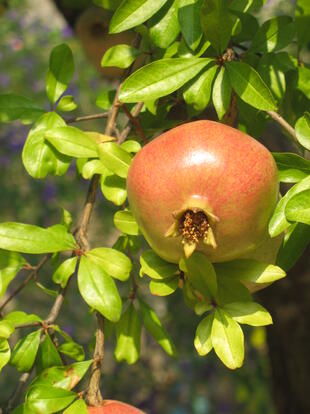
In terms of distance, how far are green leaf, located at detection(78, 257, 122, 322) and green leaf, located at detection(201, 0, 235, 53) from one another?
0.27 meters

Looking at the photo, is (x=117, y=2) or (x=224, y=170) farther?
(x=117, y=2)

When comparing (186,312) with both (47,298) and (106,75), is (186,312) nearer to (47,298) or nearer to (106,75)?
(47,298)

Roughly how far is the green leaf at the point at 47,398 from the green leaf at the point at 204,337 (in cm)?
14

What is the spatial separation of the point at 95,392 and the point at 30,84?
9.06ft

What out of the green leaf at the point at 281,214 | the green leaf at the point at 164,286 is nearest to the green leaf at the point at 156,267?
the green leaf at the point at 164,286

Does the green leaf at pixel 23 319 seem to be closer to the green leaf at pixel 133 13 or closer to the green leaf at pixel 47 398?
the green leaf at pixel 47 398

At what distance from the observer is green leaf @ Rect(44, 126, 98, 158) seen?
2.44 ft

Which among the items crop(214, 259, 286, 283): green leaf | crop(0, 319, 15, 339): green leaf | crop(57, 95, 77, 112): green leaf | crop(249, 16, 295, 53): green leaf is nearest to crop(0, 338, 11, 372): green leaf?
crop(0, 319, 15, 339): green leaf

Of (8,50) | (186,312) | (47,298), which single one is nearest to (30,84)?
A: (8,50)

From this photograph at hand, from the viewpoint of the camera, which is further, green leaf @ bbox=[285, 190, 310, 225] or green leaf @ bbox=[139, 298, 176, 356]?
green leaf @ bbox=[139, 298, 176, 356]

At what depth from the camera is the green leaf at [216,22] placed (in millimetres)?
668

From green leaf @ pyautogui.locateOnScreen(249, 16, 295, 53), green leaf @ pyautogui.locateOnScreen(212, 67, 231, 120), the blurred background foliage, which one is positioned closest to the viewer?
green leaf @ pyautogui.locateOnScreen(212, 67, 231, 120)

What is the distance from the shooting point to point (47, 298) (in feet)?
9.82

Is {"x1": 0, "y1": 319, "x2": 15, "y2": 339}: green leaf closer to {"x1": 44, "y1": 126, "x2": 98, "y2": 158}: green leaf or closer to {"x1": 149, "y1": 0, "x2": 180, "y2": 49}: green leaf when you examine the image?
{"x1": 44, "y1": 126, "x2": 98, "y2": 158}: green leaf
